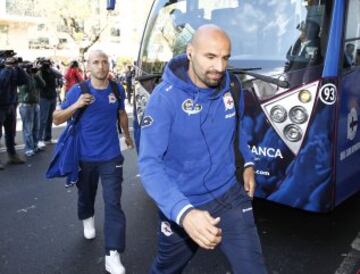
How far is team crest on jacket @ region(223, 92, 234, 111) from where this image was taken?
7.96 ft

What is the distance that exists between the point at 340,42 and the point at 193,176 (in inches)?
81.5

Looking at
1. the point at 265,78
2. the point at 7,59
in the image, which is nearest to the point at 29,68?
the point at 7,59

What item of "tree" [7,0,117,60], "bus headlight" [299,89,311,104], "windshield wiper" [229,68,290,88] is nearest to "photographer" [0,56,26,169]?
"windshield wiper" [229,68,290,88]

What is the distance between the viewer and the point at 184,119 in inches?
90.0

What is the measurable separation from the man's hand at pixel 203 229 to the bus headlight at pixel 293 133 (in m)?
2.12

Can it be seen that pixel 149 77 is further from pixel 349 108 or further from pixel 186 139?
pixel 186 139

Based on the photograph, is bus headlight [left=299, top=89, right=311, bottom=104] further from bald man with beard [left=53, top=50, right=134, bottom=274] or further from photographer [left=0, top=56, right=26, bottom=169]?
photographer [left=0, top=56, right=26, bottom=169]

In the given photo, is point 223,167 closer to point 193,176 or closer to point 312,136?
point 193,176

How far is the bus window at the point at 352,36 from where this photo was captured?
3.91 metres

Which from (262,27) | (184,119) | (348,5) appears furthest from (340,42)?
(184,119)

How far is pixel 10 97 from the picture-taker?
24.7ft

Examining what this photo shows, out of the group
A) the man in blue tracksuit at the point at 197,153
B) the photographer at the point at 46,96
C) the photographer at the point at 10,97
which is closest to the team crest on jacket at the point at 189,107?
the man in blue tracksuit at the point at 197,153

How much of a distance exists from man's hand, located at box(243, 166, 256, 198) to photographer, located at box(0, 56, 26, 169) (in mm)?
5410

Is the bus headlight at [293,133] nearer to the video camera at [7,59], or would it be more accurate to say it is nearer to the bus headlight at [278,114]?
the bus headlight at [278,114]
